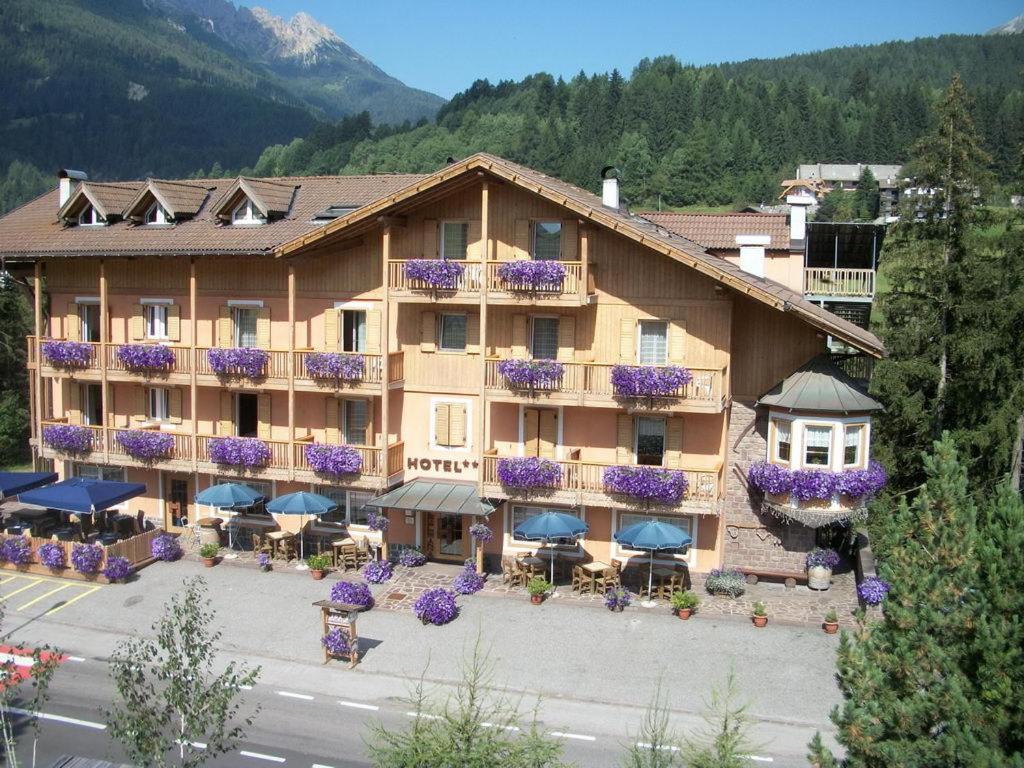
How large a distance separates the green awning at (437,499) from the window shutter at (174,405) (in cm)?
866

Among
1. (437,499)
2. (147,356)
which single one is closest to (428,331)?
(437,499)

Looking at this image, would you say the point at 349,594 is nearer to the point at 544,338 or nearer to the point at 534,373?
the point at 534,373

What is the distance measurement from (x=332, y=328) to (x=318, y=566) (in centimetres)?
713

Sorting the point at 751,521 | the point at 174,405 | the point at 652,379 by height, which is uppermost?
the point at 652,379

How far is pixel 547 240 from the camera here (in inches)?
1089

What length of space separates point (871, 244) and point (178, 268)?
24.2m

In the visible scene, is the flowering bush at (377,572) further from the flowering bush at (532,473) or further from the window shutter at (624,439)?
the window shutter at (624,439)

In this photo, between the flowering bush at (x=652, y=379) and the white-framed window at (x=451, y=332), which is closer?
the flowering bush at (x=652, y=379)

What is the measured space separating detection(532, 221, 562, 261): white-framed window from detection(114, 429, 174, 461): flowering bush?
12717mm

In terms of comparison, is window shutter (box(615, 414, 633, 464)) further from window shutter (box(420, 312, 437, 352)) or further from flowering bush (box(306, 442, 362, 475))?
flowering bush (box(306, 442, 362, 475))

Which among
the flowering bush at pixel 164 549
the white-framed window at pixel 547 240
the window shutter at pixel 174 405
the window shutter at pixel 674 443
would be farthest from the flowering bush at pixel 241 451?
the window shutter at pixel 674 443

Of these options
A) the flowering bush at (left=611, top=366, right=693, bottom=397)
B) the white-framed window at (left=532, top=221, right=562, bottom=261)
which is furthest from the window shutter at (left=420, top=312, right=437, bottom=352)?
the flowering bush at (left=611, top=366, right=693, bottom=397)

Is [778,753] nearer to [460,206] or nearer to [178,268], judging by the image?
[460,206]

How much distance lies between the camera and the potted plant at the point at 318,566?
91.5 ft
